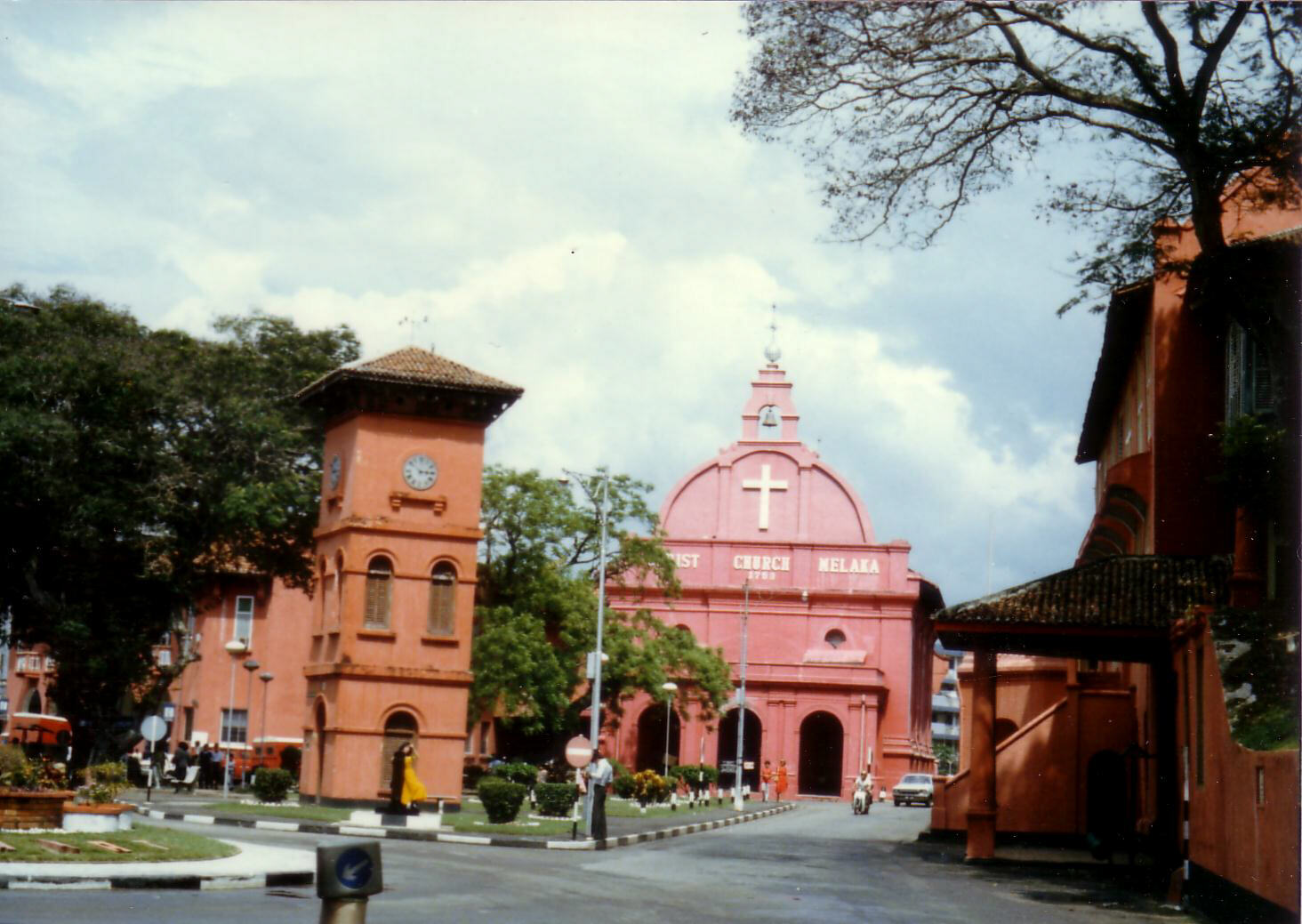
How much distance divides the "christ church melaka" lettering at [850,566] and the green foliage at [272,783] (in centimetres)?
3064

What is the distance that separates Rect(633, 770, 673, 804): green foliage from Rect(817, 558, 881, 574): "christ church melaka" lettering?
64.3 feet

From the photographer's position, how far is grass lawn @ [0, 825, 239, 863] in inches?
663

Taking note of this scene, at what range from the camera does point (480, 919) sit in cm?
1338

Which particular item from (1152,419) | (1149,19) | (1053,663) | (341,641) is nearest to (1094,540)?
(1053,663)

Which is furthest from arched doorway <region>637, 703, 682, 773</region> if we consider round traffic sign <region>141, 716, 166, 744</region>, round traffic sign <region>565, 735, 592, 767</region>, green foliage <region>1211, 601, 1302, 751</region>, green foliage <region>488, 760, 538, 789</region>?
green foliage <region>1211, 601, 1302, 751</region>

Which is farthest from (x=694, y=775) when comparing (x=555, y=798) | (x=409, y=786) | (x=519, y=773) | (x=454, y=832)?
(x=454, y=832)

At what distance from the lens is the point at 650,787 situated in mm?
42656

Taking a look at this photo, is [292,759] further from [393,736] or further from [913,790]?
[913,790]

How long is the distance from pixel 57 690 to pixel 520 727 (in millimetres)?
14297

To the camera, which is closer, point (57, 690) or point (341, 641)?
point (341, 641)

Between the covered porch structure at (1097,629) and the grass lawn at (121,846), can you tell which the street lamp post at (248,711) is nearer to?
the grass lawn at (121,846)

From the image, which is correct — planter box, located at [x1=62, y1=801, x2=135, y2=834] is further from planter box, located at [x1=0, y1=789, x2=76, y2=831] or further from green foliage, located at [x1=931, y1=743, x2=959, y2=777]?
green foliage, located at [x1=931, y1=743, x2=959, y2=777]

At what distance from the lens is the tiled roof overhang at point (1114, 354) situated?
2842 centimetres

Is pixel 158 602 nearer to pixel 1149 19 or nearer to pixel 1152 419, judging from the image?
pixel 1152 419
